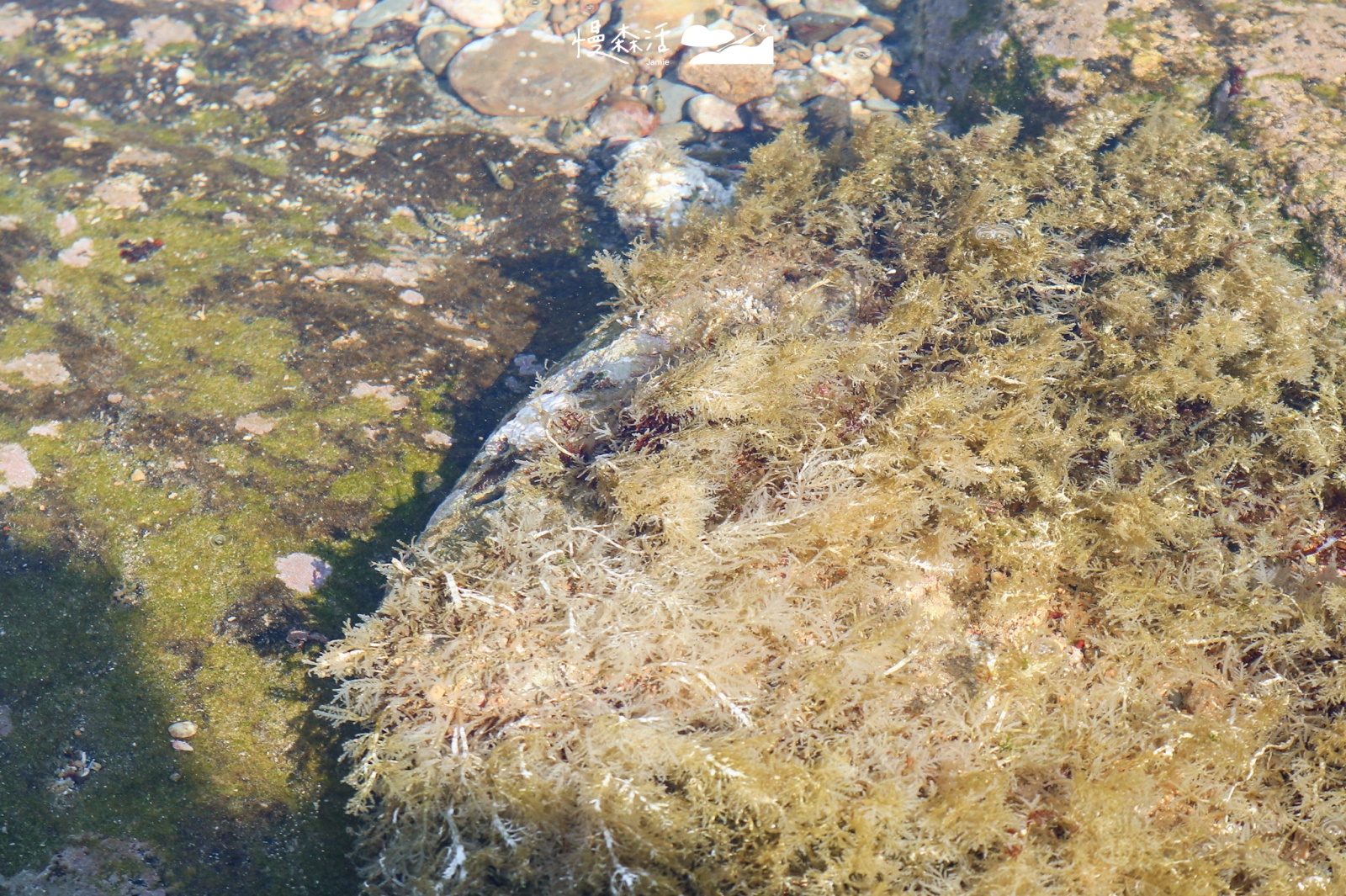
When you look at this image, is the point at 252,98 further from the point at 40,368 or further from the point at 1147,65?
the point at 1147,65

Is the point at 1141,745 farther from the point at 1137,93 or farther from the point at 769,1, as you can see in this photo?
the point at 769,1

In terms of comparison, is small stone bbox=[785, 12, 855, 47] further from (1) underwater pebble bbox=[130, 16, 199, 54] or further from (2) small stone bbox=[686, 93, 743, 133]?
(1) underwater pebble bbox=[130, 16, 199, 54]

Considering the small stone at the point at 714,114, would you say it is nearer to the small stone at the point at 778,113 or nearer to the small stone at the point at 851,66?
the small stone at the point at 778,113

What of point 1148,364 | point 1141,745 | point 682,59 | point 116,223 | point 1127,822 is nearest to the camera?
point 1127,822

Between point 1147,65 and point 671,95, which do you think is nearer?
point 1147,65

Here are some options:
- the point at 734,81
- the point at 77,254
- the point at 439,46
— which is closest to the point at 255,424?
the point at 77,254

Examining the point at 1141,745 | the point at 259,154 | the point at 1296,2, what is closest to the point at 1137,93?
the point at 1296,2
